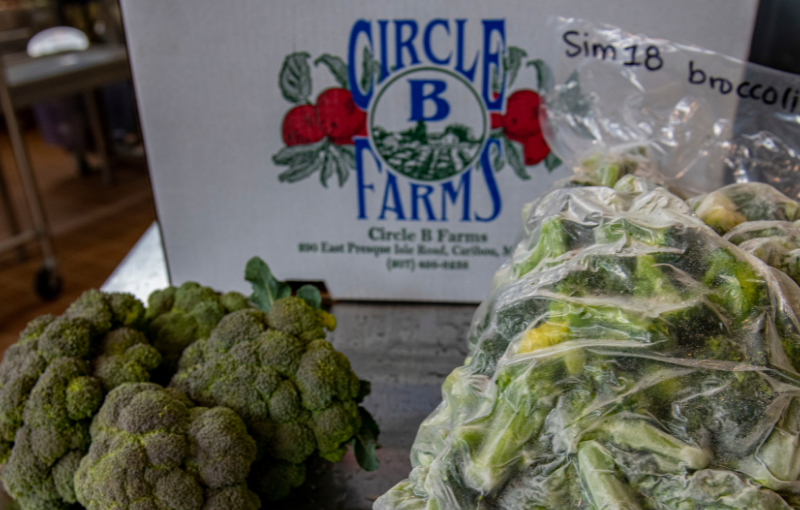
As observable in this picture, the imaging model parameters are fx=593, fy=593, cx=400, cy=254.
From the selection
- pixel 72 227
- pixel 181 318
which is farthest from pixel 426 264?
pixel 72 227

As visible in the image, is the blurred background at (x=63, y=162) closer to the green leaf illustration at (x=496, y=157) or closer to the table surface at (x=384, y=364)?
the table surface at (x=384, y=364)

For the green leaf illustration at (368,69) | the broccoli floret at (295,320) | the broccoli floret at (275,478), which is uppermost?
the green leaf illustration at (368,69)

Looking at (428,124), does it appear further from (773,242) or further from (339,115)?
(773,242)

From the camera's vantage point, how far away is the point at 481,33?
820 mm

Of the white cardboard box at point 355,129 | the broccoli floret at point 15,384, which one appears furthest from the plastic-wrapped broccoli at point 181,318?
the white cardboard box at point 355,129

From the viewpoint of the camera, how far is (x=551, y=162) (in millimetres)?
896

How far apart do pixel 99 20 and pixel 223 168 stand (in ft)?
13.4

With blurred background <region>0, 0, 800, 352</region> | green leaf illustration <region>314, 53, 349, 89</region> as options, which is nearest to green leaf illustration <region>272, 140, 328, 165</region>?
green leaf illustration <region>314, 53, 349, 89</region>

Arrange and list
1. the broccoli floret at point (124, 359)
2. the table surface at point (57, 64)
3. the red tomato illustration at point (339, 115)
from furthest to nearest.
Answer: the table surface at point (57, 64)
the red tomato illustration at point (339, 115)
the broccoli floret at point (124, 359)

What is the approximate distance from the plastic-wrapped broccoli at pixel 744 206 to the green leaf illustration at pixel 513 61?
332mm

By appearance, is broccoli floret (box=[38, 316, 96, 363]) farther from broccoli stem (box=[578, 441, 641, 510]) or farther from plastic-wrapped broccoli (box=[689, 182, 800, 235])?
plastic-wrapped broccoli (box=[689, 182, 800, 235])

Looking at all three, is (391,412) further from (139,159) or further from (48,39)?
(139,159)

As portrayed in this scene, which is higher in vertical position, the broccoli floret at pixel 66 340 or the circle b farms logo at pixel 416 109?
the circle b farms logo at pixel 416 109

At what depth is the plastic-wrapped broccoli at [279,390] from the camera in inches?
24.2
